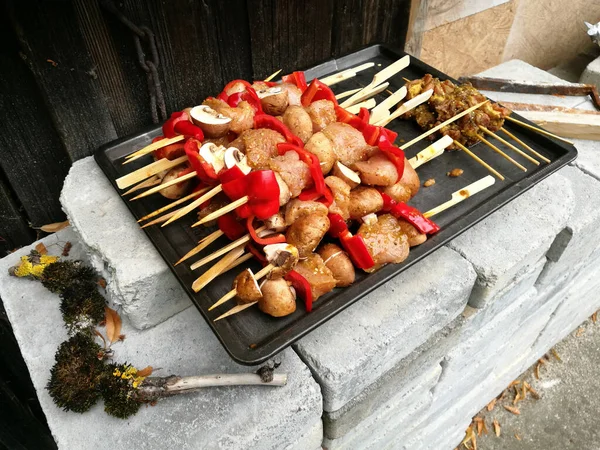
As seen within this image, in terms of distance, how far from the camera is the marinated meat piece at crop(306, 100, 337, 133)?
2.21m

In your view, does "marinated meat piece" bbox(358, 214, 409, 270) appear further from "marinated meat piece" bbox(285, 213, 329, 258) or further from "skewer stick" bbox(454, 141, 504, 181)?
"skewer stick" bbox(454, 141, 504, 181)

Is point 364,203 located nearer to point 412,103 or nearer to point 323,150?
point 323,150

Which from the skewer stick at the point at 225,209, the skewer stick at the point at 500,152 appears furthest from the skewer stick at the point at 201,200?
the skewer stick at the point at 500,152

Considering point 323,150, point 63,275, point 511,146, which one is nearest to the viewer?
point 323,150

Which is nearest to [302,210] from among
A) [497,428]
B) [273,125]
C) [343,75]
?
→ [273,125]

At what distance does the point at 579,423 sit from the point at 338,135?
2885 mm

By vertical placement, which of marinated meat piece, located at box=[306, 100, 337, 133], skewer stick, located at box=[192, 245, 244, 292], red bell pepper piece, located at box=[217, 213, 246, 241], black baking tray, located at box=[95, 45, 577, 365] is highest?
marinated meat piece, located at box=[306, 100, 337, 133]

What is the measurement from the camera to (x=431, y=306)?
2.06 meters

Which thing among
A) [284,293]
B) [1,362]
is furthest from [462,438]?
[1,362]

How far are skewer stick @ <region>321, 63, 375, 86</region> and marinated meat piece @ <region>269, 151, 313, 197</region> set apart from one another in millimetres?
967

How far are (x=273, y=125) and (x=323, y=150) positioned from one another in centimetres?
26

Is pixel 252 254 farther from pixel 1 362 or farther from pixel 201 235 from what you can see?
pixel 1 362

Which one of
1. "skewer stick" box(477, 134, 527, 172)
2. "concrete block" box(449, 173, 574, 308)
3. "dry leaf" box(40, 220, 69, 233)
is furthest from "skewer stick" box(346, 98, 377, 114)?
"dry leaf" box(40, 220, 69, 233)

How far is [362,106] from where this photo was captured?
2594mm
